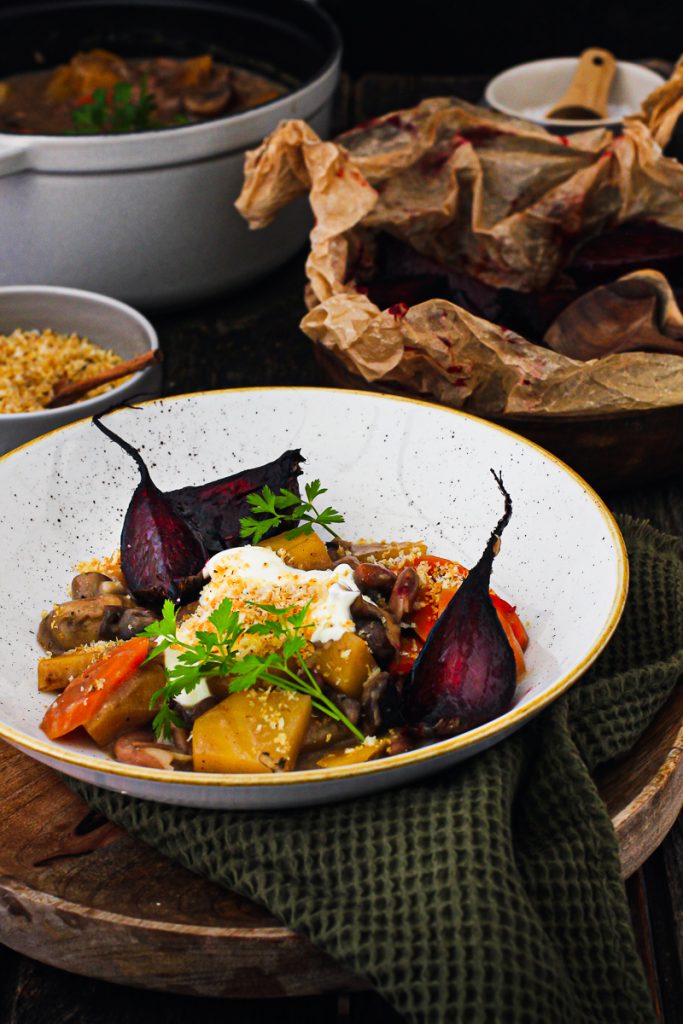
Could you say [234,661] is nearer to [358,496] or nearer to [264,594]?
[264,594]

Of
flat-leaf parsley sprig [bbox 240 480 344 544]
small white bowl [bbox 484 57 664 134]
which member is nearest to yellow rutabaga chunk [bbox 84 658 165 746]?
flat-leaf parsley sprig [bbox 240 480 344 544]

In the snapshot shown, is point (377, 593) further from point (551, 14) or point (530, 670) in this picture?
point (551, 14)

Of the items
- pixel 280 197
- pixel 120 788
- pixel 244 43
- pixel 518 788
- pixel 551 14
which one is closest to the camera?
pixel 120 788

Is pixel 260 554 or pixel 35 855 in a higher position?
pixel 260 554

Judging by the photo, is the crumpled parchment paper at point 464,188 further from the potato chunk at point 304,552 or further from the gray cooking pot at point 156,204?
the potato chunk at point 304,552

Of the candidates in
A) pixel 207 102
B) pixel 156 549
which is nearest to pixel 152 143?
pixel 207 102

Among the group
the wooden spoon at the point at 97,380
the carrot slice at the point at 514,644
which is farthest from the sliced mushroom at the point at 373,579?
the wooden spoon at the point at 97,380

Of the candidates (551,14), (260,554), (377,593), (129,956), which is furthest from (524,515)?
(551,14)
